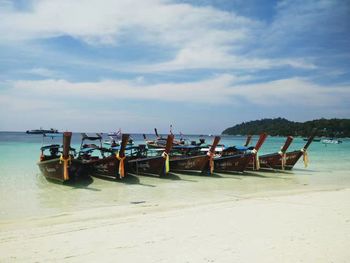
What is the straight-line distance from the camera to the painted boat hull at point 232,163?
57.8ft

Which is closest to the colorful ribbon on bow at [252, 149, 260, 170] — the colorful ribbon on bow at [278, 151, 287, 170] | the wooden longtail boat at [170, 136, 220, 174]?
the colorful ribbon on bow at [278, 151, 287, 170]

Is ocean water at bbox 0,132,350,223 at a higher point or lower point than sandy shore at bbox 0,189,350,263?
lower

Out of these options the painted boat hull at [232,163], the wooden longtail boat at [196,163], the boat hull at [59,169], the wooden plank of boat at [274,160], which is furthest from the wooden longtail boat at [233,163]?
the boat hull at [59,169]

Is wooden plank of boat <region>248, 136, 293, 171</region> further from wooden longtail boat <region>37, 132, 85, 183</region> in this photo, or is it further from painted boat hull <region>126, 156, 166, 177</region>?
wooden longtail boat <region>37, 132, 85, 183</region>

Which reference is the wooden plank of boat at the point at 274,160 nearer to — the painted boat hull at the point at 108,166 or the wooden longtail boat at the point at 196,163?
the wooden longtail boat at the point at 196,163

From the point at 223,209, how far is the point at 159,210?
148cm

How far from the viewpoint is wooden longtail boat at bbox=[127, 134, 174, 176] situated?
15547 mm

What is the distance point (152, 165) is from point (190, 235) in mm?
10115

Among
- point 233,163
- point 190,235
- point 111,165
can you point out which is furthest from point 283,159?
point 190,235

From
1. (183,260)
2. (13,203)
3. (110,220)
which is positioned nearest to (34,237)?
(110,220)

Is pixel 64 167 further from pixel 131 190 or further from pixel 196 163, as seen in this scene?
pixel 196 163

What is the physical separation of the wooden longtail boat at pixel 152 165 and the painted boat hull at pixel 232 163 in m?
2.82

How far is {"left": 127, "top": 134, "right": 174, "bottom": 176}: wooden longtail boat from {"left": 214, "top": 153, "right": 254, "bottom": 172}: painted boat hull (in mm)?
2824

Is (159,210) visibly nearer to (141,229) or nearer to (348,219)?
(141,229)
